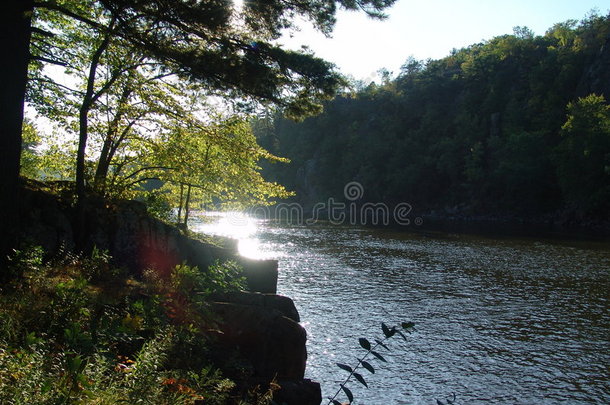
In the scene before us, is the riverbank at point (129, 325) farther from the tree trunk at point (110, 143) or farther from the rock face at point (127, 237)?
the tree trunk at point (110, 143)

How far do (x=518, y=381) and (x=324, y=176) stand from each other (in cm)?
10003

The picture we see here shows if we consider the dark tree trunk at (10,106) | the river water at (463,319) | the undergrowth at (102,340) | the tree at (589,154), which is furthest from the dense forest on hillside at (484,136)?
the dark tree trunk at (10,106)

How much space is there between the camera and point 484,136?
268ft

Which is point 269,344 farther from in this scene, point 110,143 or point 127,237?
point 110,143

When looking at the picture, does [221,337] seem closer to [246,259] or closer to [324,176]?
[246,259]

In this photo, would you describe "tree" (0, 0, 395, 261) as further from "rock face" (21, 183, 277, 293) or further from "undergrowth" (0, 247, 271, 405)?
"rock face" (21, 183, 277, 293)

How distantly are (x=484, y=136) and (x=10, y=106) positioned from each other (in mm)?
84751

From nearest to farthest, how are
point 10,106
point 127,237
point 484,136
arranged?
1. point 10,106
2. point 127,237
3. point 484,136

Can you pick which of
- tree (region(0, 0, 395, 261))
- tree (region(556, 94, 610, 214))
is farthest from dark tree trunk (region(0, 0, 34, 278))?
tree (region(556, 94, 610, 214))

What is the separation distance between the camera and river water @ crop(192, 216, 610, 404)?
1037 centimetres

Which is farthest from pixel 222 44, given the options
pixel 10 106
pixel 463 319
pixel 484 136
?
pixel 484 136

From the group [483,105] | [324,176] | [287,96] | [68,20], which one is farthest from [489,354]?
[324,176]

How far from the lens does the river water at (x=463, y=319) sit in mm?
10366

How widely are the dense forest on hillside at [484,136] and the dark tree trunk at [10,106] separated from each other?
5752cm
